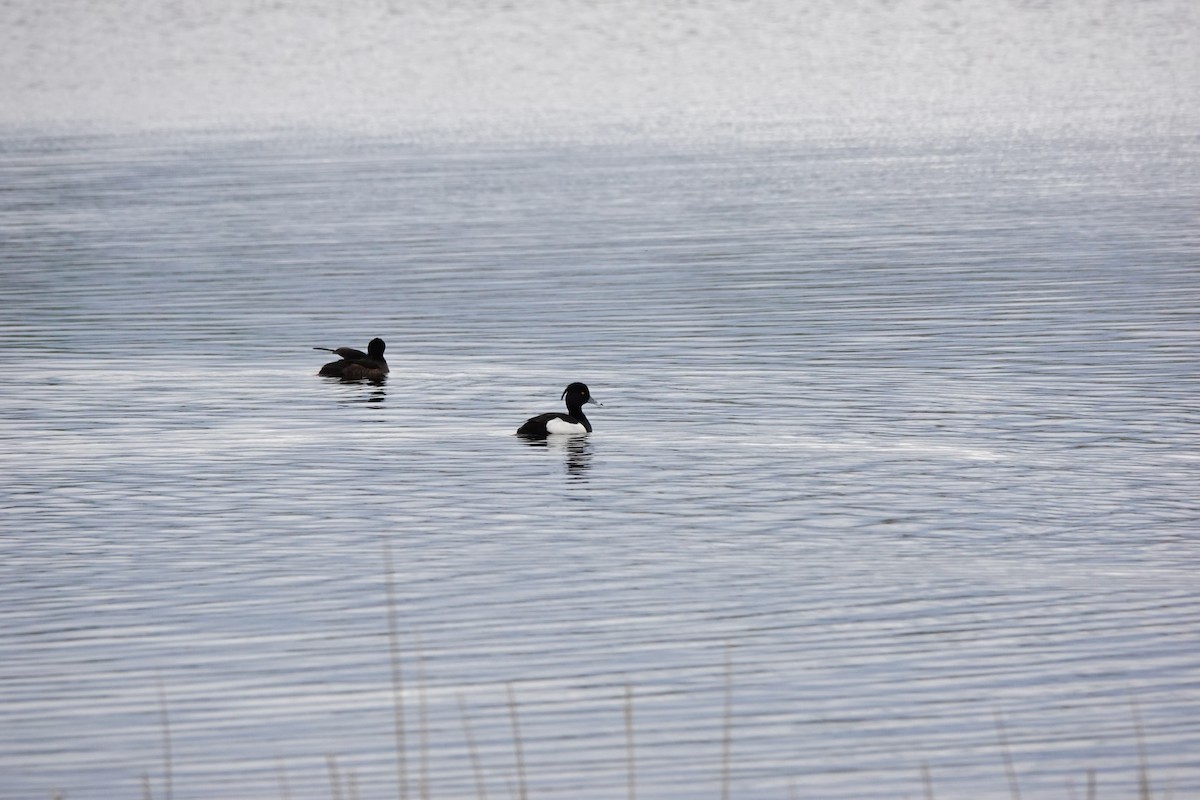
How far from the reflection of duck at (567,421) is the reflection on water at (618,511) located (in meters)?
0.42

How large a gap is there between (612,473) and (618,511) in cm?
210

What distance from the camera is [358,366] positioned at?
29375 mm

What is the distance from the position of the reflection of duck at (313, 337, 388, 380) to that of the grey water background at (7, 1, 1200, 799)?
0.99 feet

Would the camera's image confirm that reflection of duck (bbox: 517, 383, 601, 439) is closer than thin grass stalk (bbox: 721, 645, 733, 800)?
No

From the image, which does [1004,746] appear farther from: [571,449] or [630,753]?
[571,449]

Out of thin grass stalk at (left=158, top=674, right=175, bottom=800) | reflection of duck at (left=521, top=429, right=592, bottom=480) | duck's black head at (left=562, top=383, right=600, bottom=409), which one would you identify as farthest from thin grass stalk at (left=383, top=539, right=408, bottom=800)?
duck's black head at (left=562, top=383, right=600, bottom=409)

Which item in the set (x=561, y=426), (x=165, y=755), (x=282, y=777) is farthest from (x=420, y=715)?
(x=561, y=426)

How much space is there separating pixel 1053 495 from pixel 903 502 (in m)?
1.54

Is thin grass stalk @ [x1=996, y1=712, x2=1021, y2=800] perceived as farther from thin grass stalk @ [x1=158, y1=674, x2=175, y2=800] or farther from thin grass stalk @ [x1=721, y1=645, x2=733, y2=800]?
thin grass stalk @ [x1=158, y1=674, x2=175, y2=800]

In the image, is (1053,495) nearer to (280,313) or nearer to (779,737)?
(779,737)

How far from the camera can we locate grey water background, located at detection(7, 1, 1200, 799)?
45.1 ft

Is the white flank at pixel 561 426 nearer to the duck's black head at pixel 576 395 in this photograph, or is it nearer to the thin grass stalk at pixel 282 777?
the duck's black head at pixel 576 395

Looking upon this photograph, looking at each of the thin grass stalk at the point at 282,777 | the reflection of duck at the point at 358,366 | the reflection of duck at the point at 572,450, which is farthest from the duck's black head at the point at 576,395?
the thin grass stalk at the point at 282,777

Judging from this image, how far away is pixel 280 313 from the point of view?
1462 inches
